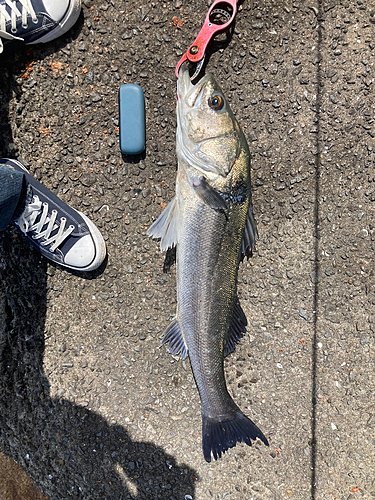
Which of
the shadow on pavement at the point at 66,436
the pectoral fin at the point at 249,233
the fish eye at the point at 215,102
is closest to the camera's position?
the fish eye at the point at 215,102

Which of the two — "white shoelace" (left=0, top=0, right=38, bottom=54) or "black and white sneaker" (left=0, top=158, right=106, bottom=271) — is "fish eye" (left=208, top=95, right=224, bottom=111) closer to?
"black and white sneaker" (left=0, top=158, right=106, bottom=271)

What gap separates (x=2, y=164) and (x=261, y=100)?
2198 millimetres

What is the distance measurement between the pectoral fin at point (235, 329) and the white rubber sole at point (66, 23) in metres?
2.56

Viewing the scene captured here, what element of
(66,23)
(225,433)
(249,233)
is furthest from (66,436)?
(66,23)

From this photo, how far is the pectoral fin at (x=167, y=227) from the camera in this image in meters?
2.25

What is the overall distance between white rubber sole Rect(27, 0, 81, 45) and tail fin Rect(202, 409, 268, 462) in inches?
128

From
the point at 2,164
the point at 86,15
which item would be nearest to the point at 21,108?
the point at 2,164

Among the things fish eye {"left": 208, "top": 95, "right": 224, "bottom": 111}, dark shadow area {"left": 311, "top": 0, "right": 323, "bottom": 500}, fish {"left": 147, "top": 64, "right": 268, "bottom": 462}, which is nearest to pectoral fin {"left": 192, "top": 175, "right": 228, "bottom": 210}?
fish {"left": 147, "top": 64, "right": 268, "bottom": 462}

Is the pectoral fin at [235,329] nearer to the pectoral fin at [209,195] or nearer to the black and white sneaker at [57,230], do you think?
the pectoral fin at [209,195]

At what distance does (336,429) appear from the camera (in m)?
2.61

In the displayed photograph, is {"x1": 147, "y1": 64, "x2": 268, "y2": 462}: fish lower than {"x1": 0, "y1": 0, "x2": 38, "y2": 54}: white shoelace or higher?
lower

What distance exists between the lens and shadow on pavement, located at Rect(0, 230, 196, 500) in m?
2.65

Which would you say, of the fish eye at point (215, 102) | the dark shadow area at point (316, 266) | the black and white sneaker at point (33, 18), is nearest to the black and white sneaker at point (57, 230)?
the black and white sneaker at point (33, 18)

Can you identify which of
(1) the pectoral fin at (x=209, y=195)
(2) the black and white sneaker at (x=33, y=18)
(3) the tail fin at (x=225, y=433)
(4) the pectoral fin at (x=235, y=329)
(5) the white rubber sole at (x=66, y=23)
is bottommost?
(3) the tail fin at (x=225, y=433)
